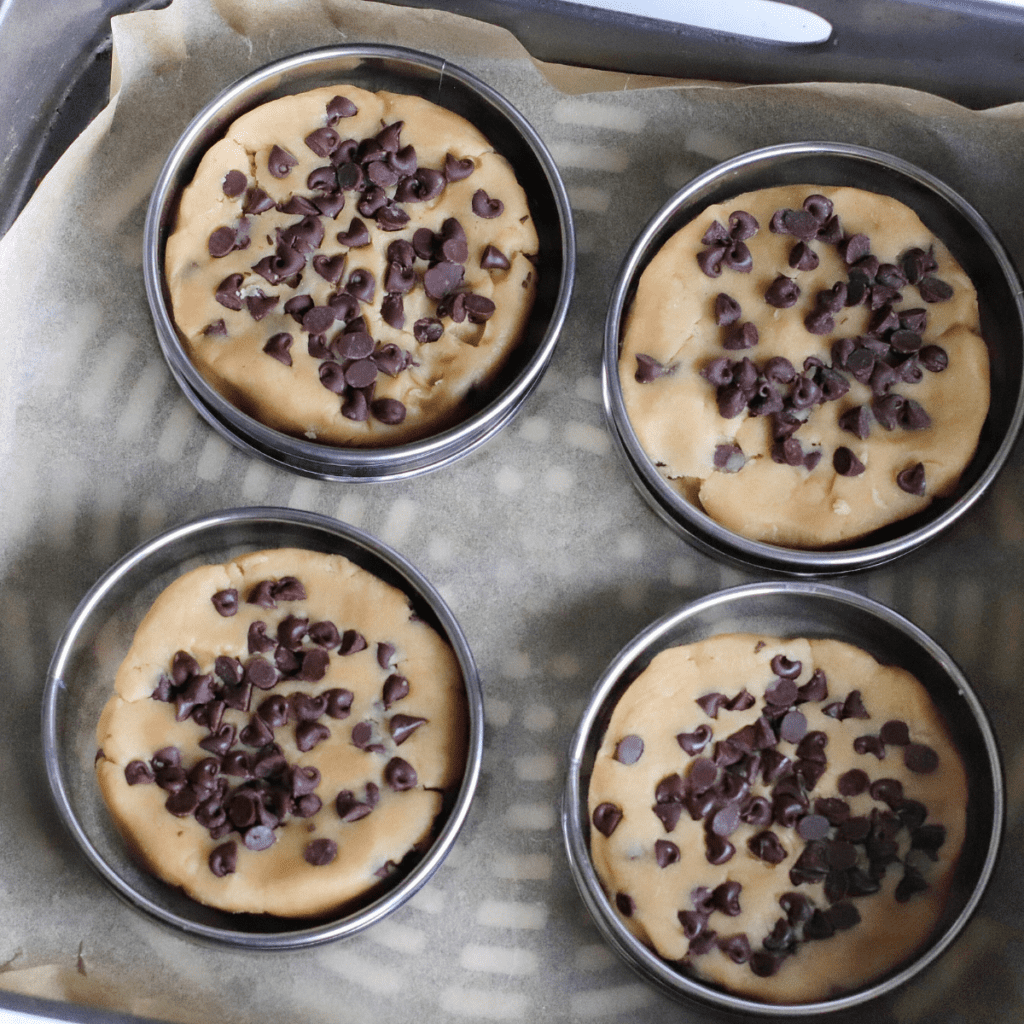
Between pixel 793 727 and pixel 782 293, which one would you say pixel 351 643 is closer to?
pixel 793 727

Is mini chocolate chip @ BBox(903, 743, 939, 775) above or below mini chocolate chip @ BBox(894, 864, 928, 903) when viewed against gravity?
above

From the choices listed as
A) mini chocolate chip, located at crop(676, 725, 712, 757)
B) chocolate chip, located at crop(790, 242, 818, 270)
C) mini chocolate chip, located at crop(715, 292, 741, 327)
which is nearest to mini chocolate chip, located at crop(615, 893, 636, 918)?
mini chocolate chip, located at crop(676, 725, 712, 757)

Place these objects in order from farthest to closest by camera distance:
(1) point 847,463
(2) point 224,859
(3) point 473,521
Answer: (3) point 473,521 → (1) point 847,463 → (2) point 224,859

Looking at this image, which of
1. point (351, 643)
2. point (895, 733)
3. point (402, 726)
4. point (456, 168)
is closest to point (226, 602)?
point (351, 643)

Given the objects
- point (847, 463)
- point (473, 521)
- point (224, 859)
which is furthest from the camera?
point (473, 521)

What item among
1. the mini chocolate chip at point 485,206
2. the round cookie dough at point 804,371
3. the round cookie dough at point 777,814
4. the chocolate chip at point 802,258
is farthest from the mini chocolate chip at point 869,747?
the mini chocolate chip at point 485,206

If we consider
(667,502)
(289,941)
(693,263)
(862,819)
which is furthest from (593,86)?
(289,941)

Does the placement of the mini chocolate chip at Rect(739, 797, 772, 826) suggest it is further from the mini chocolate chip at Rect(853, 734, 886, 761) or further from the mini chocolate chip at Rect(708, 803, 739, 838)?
the mini chocolate chip at Rect(853, 734, 886, 761)
